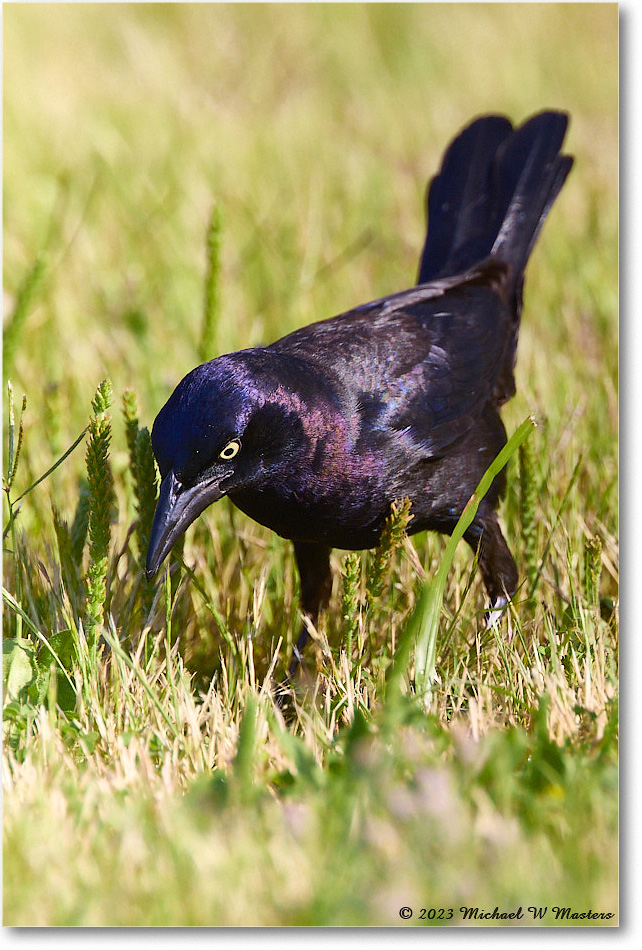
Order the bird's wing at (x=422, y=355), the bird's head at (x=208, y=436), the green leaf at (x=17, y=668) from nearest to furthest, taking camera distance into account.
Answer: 1. the bird's head at (x=208, y=436)
2. the green leaf at (x=17, y=668)
3. the bird's wing at (x=422, y=355)

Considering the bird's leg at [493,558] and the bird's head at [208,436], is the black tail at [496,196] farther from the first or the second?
the bird's head at [208,436]

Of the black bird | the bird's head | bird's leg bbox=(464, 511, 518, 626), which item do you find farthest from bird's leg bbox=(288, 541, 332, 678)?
the bird's head

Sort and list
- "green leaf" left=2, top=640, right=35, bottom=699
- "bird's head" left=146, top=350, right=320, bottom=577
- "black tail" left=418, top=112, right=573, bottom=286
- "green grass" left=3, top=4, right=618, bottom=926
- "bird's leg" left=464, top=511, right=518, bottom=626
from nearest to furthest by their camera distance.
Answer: "green grass" left=3, top=4, right=618, bottom=926 → "bird's head" left=146, top=350, right=320, bottom=577 → "green leaf" left=2, top=640, right=35, bottom=699 → "bird's leg" left=464, top=511, right=518, bottom=626 → "black tail" left=418, top=112, right=573, bottom=286

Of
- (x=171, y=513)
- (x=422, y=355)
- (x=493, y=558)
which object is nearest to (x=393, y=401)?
(x=422, y=355)

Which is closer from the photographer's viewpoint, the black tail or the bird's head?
the bird's head

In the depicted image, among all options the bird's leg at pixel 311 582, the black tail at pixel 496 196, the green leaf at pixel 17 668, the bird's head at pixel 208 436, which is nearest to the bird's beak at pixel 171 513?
the bird's head at pixel 208 436

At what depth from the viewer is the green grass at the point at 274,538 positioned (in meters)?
1.98

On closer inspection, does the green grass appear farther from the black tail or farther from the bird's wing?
Result: the black tail

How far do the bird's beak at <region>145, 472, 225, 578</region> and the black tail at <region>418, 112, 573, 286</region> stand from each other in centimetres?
185

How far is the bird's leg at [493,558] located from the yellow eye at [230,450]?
922 millimetres

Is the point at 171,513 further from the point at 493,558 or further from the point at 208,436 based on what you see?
the point at 493,558

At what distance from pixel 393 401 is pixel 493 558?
1.96 feet

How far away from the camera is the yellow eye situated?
2387mm

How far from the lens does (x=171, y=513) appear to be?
2.36 metres
